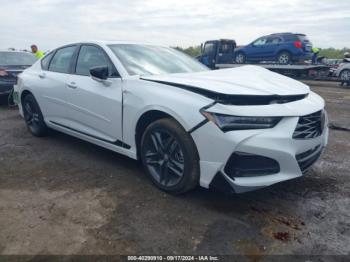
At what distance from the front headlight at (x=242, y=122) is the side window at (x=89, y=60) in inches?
63.6

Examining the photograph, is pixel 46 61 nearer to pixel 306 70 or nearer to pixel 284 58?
pixel 306 70

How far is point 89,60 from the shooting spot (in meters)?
4.21

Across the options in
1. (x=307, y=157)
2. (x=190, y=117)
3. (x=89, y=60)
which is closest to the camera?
(x=190, y=117)

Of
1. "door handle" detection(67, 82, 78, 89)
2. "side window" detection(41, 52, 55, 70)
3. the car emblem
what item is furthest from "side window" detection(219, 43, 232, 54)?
the car emblem

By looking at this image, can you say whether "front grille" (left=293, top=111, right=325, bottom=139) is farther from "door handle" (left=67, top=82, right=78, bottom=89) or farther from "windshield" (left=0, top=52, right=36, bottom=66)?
"windshield" (left=0, top=52, right=36, bottom=66)

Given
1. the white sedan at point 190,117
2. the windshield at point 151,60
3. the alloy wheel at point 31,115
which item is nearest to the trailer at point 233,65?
the windshield at point 151,60

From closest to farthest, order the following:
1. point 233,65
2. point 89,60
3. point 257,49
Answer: point 89,60 < point 257,49 < point 233,65

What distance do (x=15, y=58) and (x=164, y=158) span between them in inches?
293

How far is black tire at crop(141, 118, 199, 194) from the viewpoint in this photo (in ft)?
9.71

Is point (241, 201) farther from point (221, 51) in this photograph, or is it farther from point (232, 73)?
point (221, 51)

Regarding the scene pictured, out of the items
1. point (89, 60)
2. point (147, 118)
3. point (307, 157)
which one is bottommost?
point (307, 157)

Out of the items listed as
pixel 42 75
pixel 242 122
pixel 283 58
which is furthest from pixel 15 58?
pixel 283 58

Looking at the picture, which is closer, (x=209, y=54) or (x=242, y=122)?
(x=242, y=122)

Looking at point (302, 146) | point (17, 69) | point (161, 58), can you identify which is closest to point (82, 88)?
point (161, 58)
